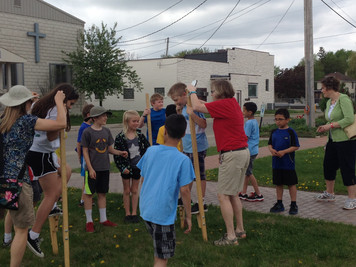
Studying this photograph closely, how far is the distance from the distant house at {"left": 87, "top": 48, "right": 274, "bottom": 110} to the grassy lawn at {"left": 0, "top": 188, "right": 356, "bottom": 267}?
104ft

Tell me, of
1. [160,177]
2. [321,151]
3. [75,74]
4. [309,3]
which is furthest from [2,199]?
[75,74]

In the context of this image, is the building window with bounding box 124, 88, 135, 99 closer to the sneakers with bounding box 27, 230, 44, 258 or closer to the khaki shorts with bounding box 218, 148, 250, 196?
the khaki shorts with bounding box 218, 148, 250, 196

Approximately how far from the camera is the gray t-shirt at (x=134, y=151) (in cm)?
600

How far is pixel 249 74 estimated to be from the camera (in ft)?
152

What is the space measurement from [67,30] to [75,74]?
127 inches

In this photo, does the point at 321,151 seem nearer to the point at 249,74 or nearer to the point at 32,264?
the point at 32,264

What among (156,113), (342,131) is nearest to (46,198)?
(156,113)

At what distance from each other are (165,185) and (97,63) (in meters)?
27.3

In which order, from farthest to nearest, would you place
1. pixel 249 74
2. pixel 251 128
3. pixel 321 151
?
pixel 249 74, pixel 321 151, pixel 251 128

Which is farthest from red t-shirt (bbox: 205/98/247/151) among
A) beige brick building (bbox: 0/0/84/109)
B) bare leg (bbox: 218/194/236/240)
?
beige brick building (bbox: 0/0/84/109)

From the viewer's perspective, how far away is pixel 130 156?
601 cm

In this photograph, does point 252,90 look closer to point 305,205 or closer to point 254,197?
point 254,197

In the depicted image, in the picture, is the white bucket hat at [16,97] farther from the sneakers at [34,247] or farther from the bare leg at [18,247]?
the sneakers at [34,247]

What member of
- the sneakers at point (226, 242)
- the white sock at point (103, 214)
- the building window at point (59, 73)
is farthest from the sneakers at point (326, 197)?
the building window at point (59, 73)
